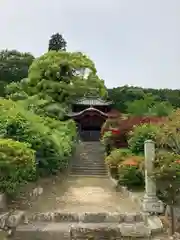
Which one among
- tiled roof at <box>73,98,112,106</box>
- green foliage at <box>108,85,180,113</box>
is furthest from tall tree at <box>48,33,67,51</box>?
tiled roof at <box>73,98,112,106</box>

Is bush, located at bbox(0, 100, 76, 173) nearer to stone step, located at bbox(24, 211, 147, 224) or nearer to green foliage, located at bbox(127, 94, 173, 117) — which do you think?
stone step, located at bbox(24, 211, 147, 224)

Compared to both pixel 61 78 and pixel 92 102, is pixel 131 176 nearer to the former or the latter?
pixel 61 78

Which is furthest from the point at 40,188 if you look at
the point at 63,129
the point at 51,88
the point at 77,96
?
the point at 77,96

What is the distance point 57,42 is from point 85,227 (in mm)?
33714

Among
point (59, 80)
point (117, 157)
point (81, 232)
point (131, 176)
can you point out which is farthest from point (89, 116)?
point (81, 232)

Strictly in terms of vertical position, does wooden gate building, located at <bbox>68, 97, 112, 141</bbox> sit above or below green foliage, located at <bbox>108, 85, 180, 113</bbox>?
below

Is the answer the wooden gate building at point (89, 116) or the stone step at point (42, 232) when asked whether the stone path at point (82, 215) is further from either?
the wooden gate building at point (89, 116)

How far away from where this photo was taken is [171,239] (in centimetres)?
842

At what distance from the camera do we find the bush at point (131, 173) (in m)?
12.9

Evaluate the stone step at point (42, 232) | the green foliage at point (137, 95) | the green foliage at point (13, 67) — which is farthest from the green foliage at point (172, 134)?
the green foliage at point (13, 67)

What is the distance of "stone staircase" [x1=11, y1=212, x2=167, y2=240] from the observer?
345 inches

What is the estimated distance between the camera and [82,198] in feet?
42.3

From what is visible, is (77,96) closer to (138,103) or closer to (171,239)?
(138,103)

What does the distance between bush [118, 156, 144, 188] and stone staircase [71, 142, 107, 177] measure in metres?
4.90
